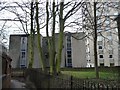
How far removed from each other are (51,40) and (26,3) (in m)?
7.51

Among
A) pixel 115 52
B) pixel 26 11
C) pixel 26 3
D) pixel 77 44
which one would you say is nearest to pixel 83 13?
pixel 26 3

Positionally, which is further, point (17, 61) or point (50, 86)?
point (17, 61)

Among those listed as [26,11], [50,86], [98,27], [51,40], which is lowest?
[50,86]

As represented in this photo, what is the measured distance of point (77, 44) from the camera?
51156mm

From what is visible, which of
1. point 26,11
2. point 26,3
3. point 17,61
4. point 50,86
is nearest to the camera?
point 50,86

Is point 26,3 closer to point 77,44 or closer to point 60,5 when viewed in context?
point 60,5

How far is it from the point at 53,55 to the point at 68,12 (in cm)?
313

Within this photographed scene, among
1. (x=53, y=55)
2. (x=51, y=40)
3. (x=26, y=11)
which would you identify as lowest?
(x=53, y=55)

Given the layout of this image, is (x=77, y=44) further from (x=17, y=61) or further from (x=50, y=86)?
(x=50, y=86)

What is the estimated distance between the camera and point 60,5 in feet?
51.8

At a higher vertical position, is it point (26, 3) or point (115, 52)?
point (26, 3)

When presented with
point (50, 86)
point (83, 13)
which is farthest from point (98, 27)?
point (50, 86)

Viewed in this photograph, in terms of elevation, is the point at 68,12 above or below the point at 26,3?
below

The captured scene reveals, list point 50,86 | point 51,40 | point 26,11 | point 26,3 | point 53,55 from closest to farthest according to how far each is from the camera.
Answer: point 50,86 → point 53,55 → point 51,40 → point 26,3 → point 26,11
